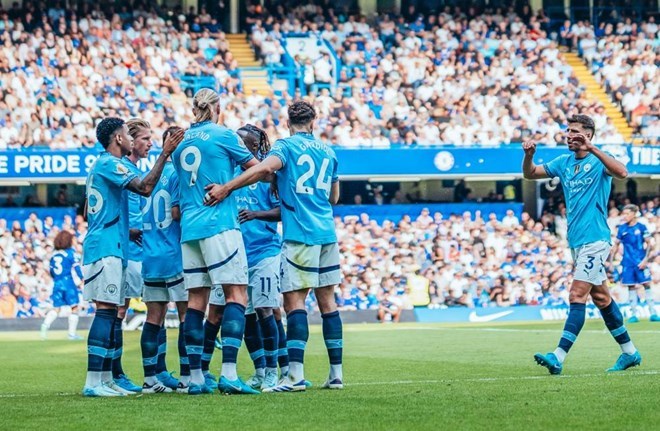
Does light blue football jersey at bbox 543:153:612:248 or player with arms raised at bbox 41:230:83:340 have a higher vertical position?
light blue football jersey at bbox 543:153:612:248

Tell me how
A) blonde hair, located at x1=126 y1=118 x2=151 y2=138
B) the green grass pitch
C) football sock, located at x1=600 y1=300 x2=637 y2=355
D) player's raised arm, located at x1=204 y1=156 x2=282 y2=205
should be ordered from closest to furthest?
the green grass pitch < player's raised arm, located at x1=204 y1=156 x2=282 y2=205 < blonde hair, located at x1=126 y1=118 x2=151 y2=138 < football sock, located at x1=600 y1=300 x2=637 y2=355

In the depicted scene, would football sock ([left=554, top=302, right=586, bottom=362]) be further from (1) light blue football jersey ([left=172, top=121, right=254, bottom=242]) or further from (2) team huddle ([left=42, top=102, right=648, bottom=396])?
(1) light blue football jersey ([left=172, top=121, right=254, bottom=242])

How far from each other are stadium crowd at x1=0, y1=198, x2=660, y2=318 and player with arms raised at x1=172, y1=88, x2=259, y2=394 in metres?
19.8

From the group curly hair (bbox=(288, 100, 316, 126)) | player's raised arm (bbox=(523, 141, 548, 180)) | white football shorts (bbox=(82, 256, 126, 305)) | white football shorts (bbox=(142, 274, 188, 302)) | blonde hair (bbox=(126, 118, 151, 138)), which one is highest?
curly hair (bbox=(288, 100, 316, 126))

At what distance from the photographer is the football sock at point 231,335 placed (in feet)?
33.4

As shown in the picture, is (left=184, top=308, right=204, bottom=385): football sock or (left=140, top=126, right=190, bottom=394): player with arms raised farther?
(left=140, top=126, right=190, bottom=394): player with arms raised

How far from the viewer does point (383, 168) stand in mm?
33250

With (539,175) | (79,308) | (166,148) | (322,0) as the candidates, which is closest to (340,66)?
(322,0)

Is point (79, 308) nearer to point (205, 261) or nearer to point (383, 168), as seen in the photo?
point (383, 168)

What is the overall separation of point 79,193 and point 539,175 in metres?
22.8

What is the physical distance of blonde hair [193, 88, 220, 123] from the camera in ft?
34.3

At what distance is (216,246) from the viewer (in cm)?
1024

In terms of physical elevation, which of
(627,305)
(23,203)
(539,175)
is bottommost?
(627,305)

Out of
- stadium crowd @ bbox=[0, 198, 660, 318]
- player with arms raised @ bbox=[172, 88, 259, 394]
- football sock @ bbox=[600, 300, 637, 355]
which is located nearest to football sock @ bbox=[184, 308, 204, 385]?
player with arms raised @ bbox=[172, 88, 259, 394]
